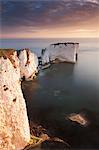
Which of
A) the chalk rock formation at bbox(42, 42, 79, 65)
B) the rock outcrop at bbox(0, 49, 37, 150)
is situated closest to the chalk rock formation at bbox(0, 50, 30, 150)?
the rock outcrop at bbox(0, 49, 37, 150)

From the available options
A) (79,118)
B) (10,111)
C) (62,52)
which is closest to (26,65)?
(62,52)

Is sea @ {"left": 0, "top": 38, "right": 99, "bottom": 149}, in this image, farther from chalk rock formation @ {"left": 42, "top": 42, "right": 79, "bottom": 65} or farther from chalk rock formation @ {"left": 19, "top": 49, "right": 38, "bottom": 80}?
chalk rock formation @ {"left": 42, "top": 42, "right": 79, "bottom": 65}

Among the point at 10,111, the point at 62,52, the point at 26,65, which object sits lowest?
the point at 26,65

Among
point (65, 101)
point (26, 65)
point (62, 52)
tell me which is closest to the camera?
point (65, 101)

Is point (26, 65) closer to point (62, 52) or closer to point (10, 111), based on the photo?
point (62, 52)

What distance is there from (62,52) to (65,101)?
28.2m

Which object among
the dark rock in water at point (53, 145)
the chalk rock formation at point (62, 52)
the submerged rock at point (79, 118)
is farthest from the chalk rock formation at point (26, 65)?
the dark rock in water at point (53, 145)

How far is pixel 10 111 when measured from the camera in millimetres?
13445

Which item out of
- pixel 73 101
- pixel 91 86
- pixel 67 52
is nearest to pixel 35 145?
pixel 73 101

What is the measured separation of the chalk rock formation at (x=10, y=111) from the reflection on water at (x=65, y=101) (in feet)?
10.2

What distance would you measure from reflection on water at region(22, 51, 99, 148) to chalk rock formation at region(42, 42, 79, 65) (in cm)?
964

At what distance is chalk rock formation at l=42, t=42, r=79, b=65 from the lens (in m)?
52.2

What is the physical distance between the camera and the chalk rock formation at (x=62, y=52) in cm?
5222

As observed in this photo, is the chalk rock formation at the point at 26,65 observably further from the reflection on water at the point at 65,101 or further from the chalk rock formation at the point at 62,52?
the chalk rock formation at the point at 62,52
